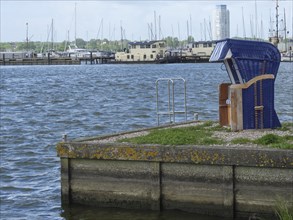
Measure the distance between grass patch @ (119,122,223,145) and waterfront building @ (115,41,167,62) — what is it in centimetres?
16984

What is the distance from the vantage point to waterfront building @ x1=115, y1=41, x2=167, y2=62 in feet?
618

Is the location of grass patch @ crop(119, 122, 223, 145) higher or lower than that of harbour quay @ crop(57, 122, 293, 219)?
higher

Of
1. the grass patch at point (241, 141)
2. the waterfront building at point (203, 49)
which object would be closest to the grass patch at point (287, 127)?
the grass patch at point (241, 141)

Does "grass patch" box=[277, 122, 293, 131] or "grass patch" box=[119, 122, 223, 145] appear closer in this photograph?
"grass patch" box=[119, 122, 223, 145]

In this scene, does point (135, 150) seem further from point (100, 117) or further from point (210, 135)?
point (100, 117)

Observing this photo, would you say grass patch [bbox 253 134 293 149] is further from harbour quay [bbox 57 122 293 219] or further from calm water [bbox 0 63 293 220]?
calm water [bbox 0 63 293 220]

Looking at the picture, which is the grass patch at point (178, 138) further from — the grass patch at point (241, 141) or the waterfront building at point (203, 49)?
the waterfront building at point (203, 49)

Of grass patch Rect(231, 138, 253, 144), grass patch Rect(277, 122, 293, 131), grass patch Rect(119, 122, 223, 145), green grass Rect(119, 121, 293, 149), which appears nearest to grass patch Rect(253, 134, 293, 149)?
green grass Rect(119, 121, 293, 149)

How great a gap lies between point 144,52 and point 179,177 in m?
177

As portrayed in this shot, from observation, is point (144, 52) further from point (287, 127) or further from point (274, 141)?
point (274, 141)

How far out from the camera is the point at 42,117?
1645 inches

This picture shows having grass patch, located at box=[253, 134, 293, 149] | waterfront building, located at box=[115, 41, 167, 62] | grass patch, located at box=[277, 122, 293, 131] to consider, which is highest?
waterfront building, located at box=[115, 41, 167, 62]

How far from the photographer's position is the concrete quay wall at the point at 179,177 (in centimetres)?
1403

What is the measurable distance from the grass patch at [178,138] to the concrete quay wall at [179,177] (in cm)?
73
